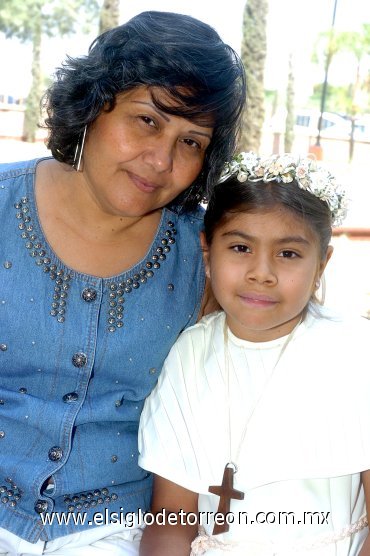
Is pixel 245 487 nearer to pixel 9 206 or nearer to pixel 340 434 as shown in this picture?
pixel 340 434

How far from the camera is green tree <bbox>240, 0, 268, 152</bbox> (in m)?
13.1

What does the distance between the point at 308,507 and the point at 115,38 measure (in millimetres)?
1372

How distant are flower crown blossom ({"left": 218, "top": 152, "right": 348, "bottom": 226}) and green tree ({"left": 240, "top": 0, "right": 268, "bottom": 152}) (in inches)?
420

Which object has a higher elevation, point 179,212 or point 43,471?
point 179,212

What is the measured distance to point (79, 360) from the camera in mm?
2199

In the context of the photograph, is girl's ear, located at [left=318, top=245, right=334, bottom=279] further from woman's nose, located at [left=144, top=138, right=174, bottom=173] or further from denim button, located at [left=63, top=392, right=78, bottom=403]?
denim button, located at [left=63, top=392, right=78, bottom=403]

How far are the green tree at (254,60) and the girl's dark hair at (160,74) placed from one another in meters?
10.8

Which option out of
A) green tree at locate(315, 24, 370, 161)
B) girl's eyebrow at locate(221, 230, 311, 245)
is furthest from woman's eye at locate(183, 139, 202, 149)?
green tree at locate(315, 24, 370, 161)

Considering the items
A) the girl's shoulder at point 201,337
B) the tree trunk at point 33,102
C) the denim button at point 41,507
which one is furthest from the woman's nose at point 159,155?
the tree trunk at point 33,102

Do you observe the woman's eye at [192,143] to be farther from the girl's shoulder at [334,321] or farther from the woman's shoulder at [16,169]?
the girl's shoulder at [334,321]

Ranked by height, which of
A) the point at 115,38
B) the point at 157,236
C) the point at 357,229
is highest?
the point at 357,229

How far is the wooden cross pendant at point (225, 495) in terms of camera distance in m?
2.12

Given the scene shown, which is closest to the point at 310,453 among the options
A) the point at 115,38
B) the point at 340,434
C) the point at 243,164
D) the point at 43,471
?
the point at 340,434

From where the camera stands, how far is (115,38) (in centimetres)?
218
